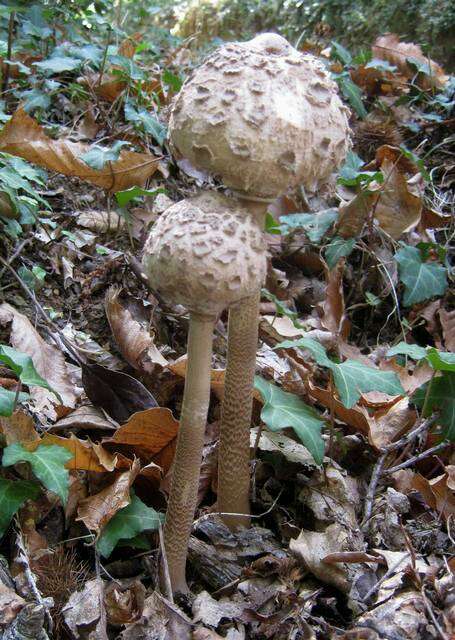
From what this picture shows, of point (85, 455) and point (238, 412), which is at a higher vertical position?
point (238, 412)

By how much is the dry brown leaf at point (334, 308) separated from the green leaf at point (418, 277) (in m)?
0.41

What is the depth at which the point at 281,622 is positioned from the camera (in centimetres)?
211

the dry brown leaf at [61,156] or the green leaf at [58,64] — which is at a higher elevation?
the green leaf at [58,64]

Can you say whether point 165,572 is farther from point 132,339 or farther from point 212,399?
point 132,339

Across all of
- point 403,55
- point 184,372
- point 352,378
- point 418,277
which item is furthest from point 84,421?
point 403,55

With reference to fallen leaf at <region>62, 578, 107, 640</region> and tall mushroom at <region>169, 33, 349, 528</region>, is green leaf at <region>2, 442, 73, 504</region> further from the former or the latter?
tall mushroom at <region>169, 33, 349, 528</region>

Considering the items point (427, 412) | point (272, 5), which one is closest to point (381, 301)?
point (427, 412)

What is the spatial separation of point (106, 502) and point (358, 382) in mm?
1138

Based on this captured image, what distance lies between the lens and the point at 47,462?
2.07 metres

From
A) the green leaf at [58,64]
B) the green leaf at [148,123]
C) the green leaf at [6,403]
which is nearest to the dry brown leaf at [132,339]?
the green leaf at [6,403]

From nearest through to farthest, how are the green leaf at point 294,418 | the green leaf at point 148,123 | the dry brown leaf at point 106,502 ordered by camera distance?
1. the dry brown leaf at point 106,502
2. the green leaf at point 294,418
3. the green leaf at point 148,123

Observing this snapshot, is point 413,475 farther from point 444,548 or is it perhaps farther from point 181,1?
point 181,1

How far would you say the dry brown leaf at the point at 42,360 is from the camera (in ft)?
9.12

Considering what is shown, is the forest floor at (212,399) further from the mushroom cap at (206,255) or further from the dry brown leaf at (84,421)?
the mushroom cap at (206,255)
